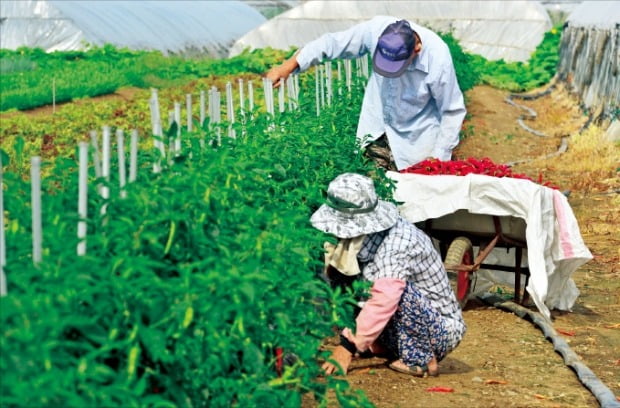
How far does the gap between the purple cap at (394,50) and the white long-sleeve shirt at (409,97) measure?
0.90ft

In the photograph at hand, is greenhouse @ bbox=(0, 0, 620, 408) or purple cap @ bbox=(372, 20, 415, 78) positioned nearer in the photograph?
greenhouse @ bbox=(0, 0, 620, 408)

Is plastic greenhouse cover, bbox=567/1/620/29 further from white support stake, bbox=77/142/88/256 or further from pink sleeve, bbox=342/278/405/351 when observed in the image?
white support stake, bbox=77/142/88/256

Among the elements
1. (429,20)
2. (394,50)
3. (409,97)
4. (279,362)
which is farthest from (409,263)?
(429,20)

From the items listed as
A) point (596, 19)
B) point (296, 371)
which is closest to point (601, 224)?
point (296, 371)

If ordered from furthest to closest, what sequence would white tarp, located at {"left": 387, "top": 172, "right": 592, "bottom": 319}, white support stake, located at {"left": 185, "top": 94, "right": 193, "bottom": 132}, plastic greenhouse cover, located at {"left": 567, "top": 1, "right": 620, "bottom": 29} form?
1. plastic greenhouse cover, located at {"left": 567, "top": 1, "right": 620, "bottom": 29}
2. white tarp, located at {"left": 387, "top": 172, "right": 592, "bottom": 319}
3. white support stake, located at {"left": 185, "top": 94, "right": 193, "bottom": 132}

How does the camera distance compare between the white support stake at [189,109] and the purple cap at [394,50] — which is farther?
the purple cap at [394,50]

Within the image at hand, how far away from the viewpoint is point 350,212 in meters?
5.35

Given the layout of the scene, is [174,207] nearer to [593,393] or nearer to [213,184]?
[213,184]

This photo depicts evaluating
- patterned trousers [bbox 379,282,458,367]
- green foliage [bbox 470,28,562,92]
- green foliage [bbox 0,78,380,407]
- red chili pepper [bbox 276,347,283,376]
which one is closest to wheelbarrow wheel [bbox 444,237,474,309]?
patterned trousers [bbox 379,282,458,367]

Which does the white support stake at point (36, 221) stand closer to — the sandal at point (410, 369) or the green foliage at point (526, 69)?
the sandal at point (410, 369)

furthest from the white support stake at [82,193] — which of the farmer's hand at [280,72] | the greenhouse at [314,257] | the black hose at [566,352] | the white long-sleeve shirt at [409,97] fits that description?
the white long-sleeve shirt at [409,97]

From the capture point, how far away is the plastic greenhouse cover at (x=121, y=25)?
2853 centimetres

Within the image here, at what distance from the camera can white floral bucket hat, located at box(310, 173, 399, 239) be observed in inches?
209

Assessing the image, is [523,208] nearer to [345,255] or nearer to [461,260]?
[461,260]
